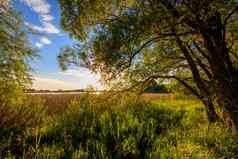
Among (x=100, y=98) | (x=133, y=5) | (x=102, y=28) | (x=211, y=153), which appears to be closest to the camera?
(x=211, y=153)

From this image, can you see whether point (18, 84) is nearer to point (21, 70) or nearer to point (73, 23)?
point (21, 70)

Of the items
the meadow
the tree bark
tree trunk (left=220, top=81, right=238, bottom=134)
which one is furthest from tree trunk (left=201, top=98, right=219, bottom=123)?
the tree bark

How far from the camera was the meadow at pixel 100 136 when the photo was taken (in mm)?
6770

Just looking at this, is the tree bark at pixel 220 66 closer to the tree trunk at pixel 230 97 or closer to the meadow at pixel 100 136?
the tree trunk at pixel 230 97

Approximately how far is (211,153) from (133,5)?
12.8ft

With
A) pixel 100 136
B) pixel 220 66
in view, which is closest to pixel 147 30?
pixel 220 66

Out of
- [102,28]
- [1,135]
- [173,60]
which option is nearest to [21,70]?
[1,135]

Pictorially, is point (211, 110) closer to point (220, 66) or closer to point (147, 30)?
point (220, 66)

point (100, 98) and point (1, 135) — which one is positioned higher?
point (100, 98)

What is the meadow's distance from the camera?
6.77 m

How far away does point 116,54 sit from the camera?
6934mm

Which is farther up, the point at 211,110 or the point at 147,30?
the point at 147,30

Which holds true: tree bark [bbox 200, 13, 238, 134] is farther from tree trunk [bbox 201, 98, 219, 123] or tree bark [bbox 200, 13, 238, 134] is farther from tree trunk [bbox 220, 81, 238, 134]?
tree trunk [bbox 201, 98, 219, 123]

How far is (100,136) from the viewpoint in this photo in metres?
8.65
